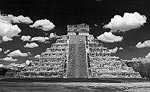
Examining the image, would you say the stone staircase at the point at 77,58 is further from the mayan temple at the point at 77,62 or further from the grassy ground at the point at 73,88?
the grassy ground at the point at 73,88

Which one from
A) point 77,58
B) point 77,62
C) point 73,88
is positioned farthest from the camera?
point 77,58

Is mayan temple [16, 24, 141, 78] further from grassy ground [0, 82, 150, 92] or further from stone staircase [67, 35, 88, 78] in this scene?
grassy ground [0, 82, 150, 92]

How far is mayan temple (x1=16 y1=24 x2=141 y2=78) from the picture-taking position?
65.7 meters

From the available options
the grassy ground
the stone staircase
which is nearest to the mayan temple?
the stone staircase

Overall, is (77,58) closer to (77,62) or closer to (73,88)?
(77,62)

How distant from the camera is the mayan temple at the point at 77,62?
65688 millimetres

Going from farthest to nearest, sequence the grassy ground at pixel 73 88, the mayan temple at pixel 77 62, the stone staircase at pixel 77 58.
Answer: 1. the mayan temple at pixel 77 62
2. the stone staircase at pixel 77 58
3. the grassy ground at pixel 73 88

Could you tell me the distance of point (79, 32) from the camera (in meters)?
82.9

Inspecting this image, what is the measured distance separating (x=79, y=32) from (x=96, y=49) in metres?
9.36

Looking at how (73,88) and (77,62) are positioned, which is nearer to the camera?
(73,88)

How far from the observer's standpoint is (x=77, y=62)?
221 feet

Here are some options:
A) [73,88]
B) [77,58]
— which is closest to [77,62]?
[77,58]

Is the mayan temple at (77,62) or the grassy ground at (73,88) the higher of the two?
the mayan temple at (77,62)

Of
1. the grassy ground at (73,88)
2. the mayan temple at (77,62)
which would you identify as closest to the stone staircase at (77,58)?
the mayan temple at (77,62)
